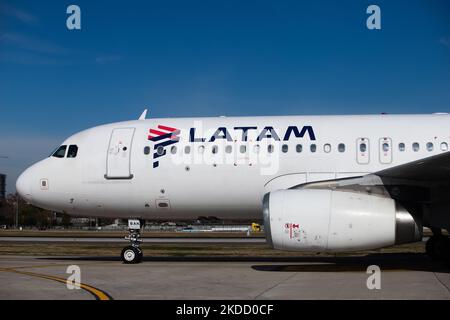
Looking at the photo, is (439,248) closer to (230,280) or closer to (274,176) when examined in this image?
(274,176)

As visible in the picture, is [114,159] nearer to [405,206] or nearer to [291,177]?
[291,177]

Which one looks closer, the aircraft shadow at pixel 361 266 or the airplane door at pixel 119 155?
the aircraft shadow at pixel 361 266

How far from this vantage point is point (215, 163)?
580 inches

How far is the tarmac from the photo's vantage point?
9391 mm

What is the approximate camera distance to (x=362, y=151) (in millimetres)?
14016

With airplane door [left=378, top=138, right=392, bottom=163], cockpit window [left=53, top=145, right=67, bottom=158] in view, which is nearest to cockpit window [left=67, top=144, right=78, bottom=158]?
cockpit window [left=53, top=145, right=67, bottom=158]

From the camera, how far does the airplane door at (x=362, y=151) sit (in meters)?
13.9

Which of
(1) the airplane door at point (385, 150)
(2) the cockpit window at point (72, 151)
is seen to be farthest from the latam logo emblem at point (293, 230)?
(2) the cockpit window at point (72, 151)

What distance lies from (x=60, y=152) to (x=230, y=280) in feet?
24.6

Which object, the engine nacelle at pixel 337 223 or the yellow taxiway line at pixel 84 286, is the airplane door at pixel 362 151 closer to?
the engine nacelle at pixel 337 223

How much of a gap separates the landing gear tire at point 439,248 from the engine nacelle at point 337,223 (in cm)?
323

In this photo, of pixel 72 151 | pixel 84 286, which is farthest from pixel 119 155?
pixel 84 286

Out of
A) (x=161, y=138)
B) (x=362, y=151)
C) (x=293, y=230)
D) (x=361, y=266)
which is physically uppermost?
(x=161, y=138)

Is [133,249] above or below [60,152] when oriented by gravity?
below
